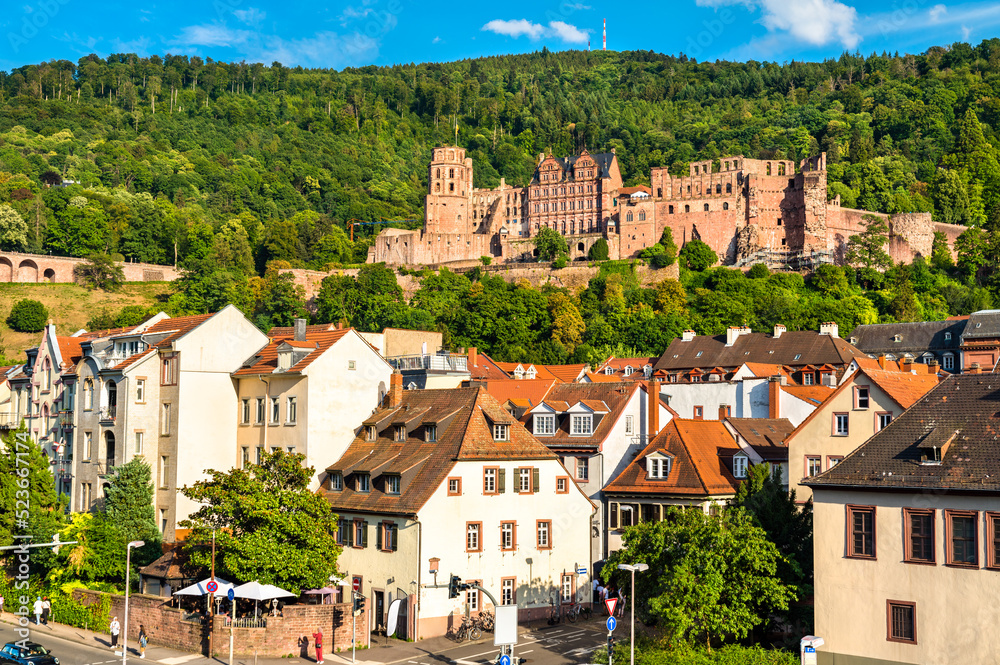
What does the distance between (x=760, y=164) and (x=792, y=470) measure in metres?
123

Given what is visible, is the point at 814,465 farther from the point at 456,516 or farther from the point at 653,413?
the point at 456,516

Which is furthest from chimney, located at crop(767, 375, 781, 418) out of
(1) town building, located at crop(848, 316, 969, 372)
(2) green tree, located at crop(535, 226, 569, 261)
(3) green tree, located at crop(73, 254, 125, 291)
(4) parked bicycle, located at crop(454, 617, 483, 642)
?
(3) green tree, located at crop(73, 254, 125, 291)

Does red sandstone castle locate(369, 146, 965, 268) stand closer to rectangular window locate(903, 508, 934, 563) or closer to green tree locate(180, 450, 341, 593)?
green tree locate(180, 450, 341, 593)

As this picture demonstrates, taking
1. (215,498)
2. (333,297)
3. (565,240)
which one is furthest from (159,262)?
(215,498)

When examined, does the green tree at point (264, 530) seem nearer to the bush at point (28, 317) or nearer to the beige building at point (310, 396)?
the beige building at point (310, 396)

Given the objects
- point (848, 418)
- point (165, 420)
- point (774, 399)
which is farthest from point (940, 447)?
point (165, 420)

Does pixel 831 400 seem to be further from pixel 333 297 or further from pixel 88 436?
pixel 333 297

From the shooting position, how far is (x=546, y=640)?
149 feet

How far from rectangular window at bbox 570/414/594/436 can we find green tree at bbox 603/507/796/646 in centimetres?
1787

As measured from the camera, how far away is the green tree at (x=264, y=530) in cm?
4494

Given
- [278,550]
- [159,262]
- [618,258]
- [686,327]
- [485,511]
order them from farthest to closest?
[159,262]
[618,258]
[686,327]
[485,511]
[278,550]

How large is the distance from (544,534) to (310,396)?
12.6m

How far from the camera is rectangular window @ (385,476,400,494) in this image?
49.4 metres

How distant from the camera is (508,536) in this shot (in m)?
49.7
